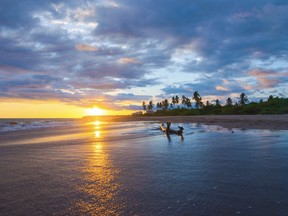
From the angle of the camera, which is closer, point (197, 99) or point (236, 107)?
point (236, 107)

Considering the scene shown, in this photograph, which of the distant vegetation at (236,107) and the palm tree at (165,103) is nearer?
the distant vegetation at (236,107)

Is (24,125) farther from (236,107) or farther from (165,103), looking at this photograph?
(165,103)

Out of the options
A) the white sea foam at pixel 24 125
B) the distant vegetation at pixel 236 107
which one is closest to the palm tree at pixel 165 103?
the distant vegetation at pixel 236 107

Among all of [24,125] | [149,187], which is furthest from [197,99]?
[149,187]

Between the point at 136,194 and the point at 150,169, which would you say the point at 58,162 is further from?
the point at 136,194

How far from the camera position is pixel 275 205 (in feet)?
15.5

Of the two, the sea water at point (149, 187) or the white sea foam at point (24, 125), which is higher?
the white sea foam at point (24, 125)

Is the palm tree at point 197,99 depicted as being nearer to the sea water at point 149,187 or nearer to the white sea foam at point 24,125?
the white sea foam at point 24,125

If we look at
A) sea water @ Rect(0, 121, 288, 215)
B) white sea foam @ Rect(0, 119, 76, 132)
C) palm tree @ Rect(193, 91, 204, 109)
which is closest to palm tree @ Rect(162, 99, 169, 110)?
palm tree @ Rect(193, 91, 204, 109)

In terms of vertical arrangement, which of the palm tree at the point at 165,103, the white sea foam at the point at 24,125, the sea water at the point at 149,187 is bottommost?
the sea water at the point at 149,187

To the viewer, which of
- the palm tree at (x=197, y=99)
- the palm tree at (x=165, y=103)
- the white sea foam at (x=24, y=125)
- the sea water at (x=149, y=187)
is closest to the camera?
the sea water at (x=149, y=187)

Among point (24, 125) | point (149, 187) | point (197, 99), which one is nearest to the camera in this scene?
point (149, 187)

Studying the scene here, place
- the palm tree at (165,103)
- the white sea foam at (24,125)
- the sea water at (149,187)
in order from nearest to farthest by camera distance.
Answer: the sea water at (149,187)
the white sea foam at (24,125)
the palm tree at (165,103)

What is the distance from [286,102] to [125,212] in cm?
7447
